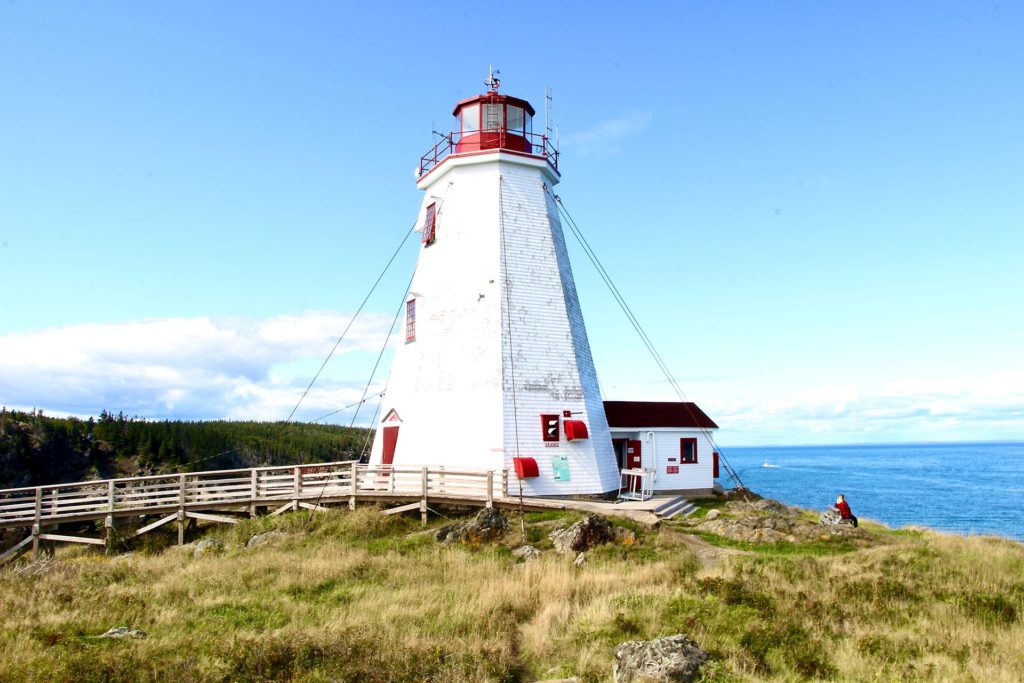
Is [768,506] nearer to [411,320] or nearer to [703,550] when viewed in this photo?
[703,550]

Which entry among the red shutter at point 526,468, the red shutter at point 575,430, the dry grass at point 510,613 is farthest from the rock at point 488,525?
the red shutter at point 575,430

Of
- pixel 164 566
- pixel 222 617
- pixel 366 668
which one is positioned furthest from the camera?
pixel 164 566

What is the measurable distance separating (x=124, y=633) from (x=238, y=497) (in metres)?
12.6

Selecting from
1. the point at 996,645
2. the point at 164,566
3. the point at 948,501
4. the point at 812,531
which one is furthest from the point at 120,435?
the point at 948,501

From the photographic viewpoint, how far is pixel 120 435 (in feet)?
169

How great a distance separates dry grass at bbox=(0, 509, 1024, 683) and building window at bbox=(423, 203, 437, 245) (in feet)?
36.8

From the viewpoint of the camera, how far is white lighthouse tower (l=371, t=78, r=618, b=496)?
21.5m

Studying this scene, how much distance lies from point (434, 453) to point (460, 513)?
7.53 feet

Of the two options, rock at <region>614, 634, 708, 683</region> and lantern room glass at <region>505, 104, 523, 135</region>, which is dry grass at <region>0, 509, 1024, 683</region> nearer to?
rock at <region>614, 634, 708, 683</region>

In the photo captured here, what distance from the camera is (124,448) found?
2010 inches

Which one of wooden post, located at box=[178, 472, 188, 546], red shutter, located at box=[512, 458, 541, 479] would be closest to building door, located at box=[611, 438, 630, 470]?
red shutter, located at box=[512, 458, 541, 479]

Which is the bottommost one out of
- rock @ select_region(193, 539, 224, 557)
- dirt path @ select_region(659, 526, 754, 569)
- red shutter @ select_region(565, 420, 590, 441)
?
rock @ select_region(193, 539, 224, 557)

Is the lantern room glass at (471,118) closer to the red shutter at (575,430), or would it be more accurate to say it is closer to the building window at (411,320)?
the building window at (411,320)

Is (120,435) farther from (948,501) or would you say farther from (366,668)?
(948,501)
